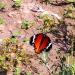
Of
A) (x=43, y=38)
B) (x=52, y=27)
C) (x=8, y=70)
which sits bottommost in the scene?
(x=8, y=70)

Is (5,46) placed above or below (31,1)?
below

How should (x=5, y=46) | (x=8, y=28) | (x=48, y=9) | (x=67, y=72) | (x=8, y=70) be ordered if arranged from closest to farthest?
(x=67, y=72), (x=8, y=70), (x=5, y=46), (x=8, y=28), (x=48, y=9)

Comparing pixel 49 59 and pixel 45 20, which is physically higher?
pixel 45 20

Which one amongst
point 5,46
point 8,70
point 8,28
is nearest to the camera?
point 8,70

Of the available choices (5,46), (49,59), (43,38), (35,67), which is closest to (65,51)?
(49,59)

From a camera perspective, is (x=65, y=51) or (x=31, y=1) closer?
(x=65, y=51)

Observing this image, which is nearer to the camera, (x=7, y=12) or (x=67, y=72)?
(x=67, y=72)

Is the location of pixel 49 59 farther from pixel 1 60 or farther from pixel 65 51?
pixel 1 60

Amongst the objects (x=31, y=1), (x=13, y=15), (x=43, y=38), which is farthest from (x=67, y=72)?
(x=31, y=1)

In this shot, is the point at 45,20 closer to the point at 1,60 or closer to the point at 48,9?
the point at 48,9
